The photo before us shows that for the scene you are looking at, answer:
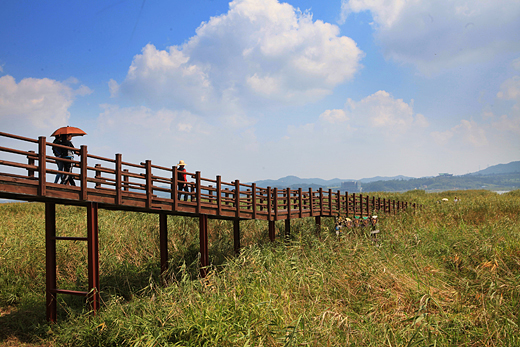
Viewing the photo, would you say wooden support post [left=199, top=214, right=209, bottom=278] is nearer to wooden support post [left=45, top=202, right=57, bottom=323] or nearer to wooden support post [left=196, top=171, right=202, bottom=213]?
wooden support post [left=196, top=171, right=202, bottom=213]

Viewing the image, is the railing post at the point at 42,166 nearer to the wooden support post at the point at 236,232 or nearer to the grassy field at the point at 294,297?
the grassy field at the point at 294,297

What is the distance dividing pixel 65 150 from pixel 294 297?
7.59 meters

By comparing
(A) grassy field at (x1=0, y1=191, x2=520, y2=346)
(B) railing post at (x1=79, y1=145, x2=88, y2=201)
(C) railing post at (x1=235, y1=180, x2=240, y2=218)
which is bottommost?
(A) grassy field at (x1=0, y1=191, x2=520, y2=346)

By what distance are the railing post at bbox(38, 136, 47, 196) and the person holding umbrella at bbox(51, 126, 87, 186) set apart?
68 cm

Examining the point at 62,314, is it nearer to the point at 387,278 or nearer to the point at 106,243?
the point at 106,243

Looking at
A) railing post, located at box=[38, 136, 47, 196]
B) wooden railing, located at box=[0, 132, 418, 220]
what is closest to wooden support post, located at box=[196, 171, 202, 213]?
wooden railing, located at box=[0, 132, 418, 220]

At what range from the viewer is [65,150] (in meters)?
10.1

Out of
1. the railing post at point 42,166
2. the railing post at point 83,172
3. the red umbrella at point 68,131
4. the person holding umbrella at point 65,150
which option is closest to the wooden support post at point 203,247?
the railing post at point 83,172

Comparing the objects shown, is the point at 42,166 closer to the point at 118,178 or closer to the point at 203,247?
the point at 118,178

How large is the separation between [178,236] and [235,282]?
847 cm

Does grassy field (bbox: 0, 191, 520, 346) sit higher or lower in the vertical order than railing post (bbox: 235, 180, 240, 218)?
lower

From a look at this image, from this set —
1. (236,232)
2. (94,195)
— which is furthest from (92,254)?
(236,232)

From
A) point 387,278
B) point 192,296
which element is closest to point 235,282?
point 192,296

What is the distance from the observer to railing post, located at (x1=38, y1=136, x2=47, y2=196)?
8.53 m
